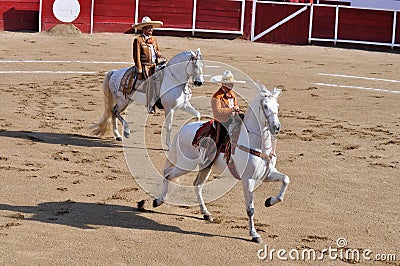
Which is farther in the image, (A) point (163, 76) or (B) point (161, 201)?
(A) point (163, 76)

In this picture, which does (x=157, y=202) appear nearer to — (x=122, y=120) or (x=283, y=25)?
(x=122, y=120)

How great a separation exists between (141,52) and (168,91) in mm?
639

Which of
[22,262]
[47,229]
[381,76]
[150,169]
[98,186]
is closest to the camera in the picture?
[22,262]

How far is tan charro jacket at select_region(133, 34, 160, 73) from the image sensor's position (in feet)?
34.0

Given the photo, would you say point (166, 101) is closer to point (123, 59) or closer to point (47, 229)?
point (47, 229)

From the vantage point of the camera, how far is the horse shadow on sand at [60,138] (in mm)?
10531

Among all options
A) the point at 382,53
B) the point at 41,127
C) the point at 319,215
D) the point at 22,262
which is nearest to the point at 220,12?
→ the point at 382,53

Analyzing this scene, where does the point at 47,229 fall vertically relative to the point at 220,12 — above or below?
below

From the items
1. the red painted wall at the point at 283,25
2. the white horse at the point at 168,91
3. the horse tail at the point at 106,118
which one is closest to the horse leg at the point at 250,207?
the white horse at the point at 168,91

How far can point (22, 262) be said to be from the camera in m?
6.36

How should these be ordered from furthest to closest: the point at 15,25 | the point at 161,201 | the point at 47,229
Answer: the point at 15,25 → the point at 161,201 → the point at 47,229

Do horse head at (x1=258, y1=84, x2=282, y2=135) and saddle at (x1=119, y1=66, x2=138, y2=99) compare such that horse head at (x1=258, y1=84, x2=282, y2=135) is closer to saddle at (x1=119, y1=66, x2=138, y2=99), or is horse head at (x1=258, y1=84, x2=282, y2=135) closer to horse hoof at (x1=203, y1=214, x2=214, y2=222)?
horse hoof at (x1=203, y1=214, x2=214, y2=222)

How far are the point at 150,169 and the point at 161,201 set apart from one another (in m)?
1.70

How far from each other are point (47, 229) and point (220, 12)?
1356 centimetres
